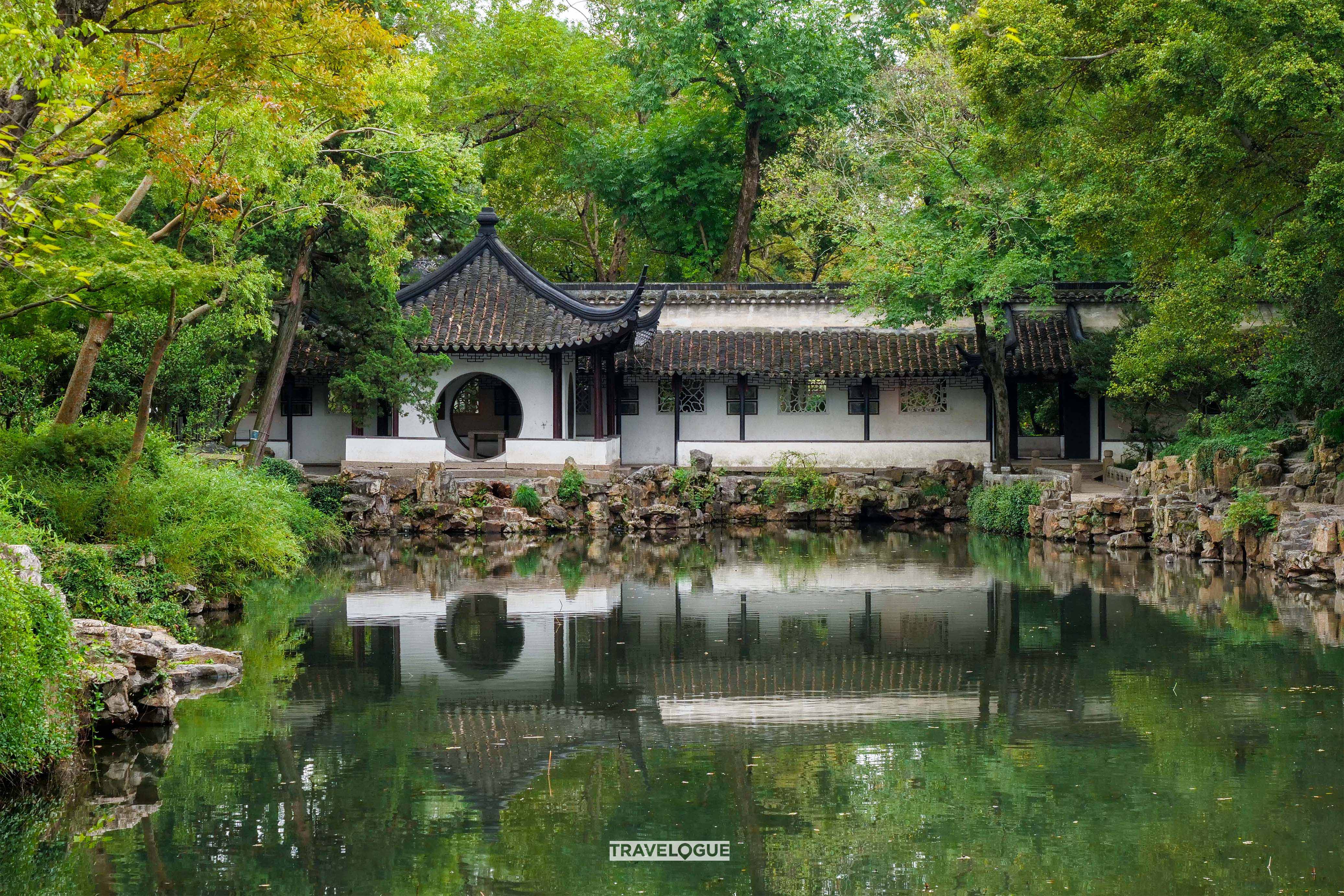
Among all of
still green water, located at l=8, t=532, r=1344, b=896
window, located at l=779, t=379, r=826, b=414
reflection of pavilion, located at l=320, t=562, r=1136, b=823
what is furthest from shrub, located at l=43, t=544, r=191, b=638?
window, located at l=779, t=379, r=826, b=414

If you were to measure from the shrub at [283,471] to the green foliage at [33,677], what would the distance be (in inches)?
515

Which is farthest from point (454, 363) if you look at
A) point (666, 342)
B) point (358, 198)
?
point (358, 198)

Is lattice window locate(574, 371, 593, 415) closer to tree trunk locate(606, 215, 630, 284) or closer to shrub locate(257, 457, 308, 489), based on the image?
shrub locate(257, 457, 308, 489)

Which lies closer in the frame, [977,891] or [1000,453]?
[977,891]

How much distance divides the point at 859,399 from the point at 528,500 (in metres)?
8.03

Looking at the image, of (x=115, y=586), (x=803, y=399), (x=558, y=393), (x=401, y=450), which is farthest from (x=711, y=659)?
(x=803, y=399)

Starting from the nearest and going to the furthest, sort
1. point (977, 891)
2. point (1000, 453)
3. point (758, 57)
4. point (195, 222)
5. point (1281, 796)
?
1. point (977, 891)
2. point (1281, 796)
3. point (195, 222)
4. point (1000, 453)
5. point (758, 57)

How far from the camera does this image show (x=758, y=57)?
3062 cm

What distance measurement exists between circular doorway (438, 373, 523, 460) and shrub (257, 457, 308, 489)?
3.82 m

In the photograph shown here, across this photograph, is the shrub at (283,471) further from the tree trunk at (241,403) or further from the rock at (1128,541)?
the rock at (1128,541)

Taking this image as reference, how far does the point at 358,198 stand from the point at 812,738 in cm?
1253

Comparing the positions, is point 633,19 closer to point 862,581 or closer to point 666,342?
point 666,342

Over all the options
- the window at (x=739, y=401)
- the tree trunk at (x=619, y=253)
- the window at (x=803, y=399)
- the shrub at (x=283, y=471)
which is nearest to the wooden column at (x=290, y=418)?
the shrub at (x=283, y=471)

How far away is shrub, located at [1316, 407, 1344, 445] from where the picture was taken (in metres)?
16.6
